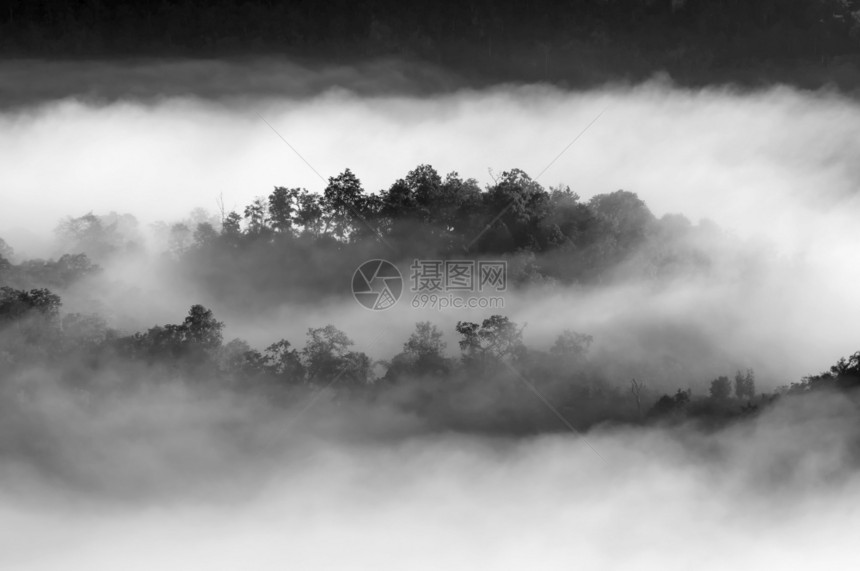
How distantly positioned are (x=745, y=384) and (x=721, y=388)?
0.92 meters

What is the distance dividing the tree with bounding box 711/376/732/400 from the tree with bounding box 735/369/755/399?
290 mm

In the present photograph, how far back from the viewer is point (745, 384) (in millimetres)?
51094

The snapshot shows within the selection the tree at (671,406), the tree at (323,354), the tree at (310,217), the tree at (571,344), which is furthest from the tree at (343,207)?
the tree at (671,406)

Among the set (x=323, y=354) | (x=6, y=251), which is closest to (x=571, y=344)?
(x=323, y=354)

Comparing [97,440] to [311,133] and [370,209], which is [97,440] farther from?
[311,133]

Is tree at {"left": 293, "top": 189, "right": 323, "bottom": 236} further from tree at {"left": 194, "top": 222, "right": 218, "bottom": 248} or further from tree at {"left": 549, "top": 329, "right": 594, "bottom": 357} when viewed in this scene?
tree at {"left": 549, "top": 329, "right": 594, "bottom": 357}

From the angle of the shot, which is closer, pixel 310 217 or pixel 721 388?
pixel 721 388

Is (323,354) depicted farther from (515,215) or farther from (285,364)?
(515,215)

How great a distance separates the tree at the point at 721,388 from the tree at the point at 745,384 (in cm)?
29

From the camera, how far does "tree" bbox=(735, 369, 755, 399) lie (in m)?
50.5

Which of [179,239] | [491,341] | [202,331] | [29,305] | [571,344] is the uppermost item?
[179,239]

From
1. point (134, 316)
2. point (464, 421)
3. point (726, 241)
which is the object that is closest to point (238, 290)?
point (134, 316)

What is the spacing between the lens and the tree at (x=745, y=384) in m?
50.5

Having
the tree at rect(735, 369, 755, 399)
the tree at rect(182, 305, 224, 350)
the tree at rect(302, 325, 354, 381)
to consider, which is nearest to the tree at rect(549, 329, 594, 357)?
the tree at rect(735, 369, 755, 399)
